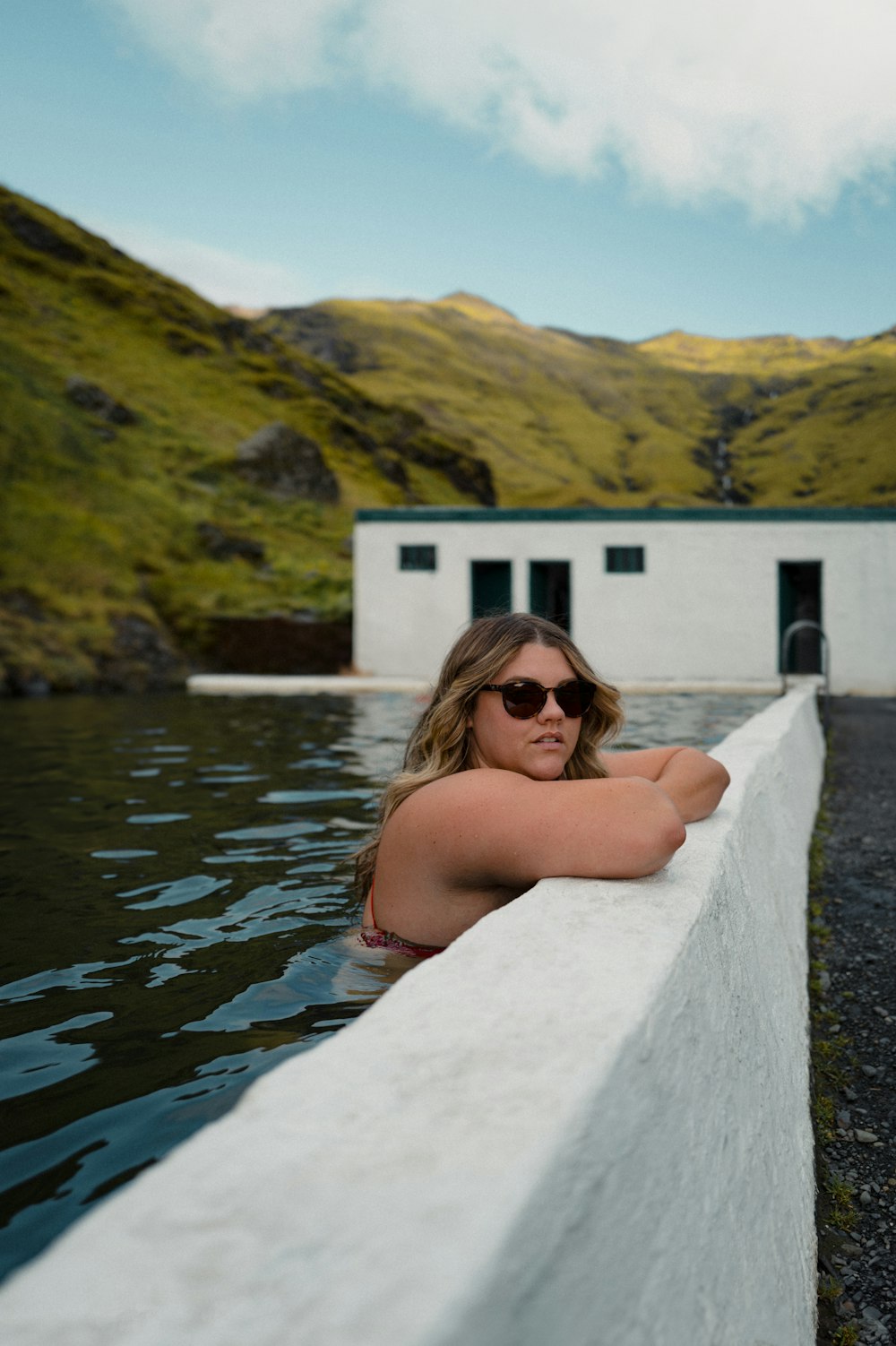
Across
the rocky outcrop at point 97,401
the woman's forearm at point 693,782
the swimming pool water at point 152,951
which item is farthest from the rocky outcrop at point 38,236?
the woman's forearm at point 693,782

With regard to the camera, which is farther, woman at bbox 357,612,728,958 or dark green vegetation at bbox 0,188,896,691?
dark green vegetation at bbox 0,188,896,691

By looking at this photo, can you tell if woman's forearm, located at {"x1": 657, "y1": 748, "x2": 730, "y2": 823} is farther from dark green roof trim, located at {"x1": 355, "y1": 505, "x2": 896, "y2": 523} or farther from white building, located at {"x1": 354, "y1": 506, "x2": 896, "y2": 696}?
dark green roof trim, located at {"x1": 355, "y1": 505, "x2": 896, "y2": 523}

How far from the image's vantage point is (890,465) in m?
98.8

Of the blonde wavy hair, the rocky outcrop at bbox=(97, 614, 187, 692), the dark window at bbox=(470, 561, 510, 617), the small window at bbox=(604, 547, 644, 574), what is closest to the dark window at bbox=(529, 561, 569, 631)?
the dark window at bbox=(470, 561, 510, 617)

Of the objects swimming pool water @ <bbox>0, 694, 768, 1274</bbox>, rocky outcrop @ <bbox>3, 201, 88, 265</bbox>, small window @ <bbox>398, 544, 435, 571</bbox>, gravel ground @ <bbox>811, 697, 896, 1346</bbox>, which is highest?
rocky outcrop @ <bbox>3, 201, 88, 265</bbox>

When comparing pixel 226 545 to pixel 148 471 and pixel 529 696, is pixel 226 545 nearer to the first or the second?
pixel 148 471

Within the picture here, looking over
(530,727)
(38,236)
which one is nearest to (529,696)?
(530,727)

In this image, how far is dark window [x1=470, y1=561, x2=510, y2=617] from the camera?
2450 centimetres

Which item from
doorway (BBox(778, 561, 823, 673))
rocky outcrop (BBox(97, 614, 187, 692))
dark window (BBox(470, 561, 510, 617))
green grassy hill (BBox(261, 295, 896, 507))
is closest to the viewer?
rocky outcrop (BBox(97, 614, 187, 692))

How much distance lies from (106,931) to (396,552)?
20698 millimetres

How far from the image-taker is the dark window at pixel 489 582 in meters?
24.5

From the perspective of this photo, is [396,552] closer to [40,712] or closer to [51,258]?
[40,712]

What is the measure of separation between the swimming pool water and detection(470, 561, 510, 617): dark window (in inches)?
636

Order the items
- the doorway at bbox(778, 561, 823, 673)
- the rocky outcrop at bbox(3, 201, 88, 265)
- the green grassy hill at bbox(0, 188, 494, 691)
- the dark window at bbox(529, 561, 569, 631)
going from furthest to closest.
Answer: the rocky outcrop at bbox(3, 201, 88, 265) < the dark window at bbox(529, 561, 569, 631) < the green grassy hill at bbox(0, 188, 494, 691) < the doorway at bbox(778, 561, 823, 673)
